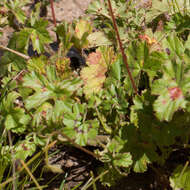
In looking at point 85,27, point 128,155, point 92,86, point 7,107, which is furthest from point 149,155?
point 85,27

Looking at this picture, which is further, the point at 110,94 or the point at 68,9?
the point at 68,9

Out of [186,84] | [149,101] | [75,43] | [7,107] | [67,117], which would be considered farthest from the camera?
[75,43]

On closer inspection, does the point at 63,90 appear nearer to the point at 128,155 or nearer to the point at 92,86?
the point at 92,86

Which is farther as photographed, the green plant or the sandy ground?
the sandy ground

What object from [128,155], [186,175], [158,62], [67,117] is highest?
[158,62]

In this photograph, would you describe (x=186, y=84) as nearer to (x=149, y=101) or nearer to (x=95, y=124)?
(x=149, y=101)

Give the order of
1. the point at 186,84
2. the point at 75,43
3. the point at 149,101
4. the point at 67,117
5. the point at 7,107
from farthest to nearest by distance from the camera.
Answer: the point at 75,43 < the point at 7,107 < the point at 67,117 < the point at 149,101 < the point at 186,84

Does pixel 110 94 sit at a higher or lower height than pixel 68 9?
lower

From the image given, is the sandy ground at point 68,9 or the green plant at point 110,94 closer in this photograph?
the green plant at point 110,94

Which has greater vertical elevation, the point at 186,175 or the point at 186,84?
the point at 186,84

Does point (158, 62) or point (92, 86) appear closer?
point (158, 62)
